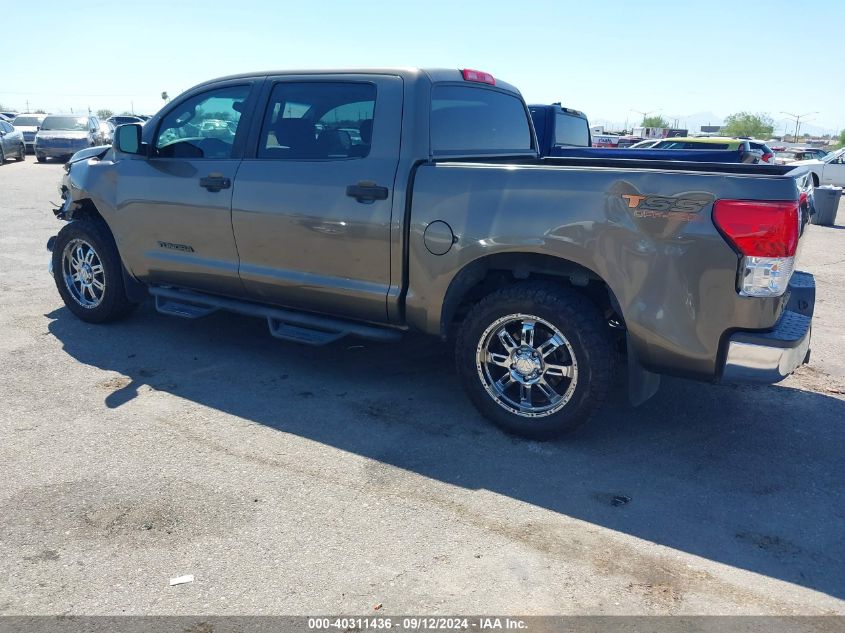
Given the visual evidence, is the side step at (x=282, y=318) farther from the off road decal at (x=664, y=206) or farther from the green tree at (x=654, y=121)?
the green tree at (x=654, y=121)

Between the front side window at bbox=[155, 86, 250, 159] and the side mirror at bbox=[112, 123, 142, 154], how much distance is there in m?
0.13

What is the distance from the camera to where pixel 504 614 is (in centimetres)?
260

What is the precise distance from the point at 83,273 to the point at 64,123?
22.8 meters

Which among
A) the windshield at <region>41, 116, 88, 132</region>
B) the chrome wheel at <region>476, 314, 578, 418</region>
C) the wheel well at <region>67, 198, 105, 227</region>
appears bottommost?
the chrome wheel at <region>476, 314, 578, 418</region>

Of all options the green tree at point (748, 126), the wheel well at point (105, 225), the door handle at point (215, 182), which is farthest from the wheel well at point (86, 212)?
the green tree at point (748, 126)

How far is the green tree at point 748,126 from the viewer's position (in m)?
87.4

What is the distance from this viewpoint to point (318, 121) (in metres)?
4.55

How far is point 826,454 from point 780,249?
1466 mm

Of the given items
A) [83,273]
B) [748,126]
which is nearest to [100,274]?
[83,273]

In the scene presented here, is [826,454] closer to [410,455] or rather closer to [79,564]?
[410,455]

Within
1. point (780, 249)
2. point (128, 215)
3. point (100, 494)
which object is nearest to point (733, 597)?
point (780, 249)

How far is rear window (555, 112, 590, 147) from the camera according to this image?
9820mm

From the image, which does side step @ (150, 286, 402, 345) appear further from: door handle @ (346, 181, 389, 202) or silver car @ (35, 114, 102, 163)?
silver car @ (35, 114, 102, 163)

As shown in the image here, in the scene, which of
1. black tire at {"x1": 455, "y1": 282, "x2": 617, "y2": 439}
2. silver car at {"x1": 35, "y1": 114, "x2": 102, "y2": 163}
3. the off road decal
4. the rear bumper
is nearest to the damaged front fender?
black tire at {"x1": 455, "y1": 282, "x2": 617, "y2": 439}
